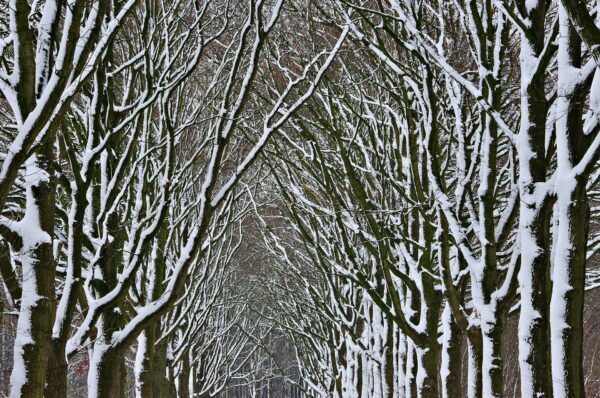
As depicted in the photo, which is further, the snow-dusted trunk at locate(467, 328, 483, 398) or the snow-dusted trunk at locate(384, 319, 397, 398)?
the snow-dusted trunk at locate(384, 319, 397, 398)

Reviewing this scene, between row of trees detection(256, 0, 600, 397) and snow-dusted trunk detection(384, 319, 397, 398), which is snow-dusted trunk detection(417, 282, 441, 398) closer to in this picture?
row of trees detection(256, 0, 600, 397)

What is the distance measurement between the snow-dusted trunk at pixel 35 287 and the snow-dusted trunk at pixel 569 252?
2899 millimetres

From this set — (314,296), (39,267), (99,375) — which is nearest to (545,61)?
(39,267)

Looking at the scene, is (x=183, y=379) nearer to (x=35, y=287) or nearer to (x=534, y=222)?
(x=35, y=287)

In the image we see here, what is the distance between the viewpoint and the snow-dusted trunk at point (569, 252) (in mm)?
3656

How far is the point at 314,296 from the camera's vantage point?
10219 mm

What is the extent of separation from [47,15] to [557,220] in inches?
125

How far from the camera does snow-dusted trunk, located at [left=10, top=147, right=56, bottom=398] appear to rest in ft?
12.5

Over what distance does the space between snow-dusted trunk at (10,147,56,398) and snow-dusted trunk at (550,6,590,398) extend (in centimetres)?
290

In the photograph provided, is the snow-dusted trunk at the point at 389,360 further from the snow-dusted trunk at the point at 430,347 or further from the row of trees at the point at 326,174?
the snow-dusted trunk at the point at 430,347

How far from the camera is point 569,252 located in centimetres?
372

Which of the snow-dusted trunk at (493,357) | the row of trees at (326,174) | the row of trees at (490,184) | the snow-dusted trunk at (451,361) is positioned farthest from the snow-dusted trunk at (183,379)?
the snow-dusted trunk at (493,357)

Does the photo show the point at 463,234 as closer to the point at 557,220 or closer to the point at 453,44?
the point at 557,220

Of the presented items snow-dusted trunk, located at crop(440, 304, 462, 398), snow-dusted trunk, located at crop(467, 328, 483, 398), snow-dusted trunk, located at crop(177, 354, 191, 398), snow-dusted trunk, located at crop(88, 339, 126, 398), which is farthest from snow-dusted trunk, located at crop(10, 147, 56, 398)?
snow-dusted trunk, located at crop(177, 354, 191, 398)
